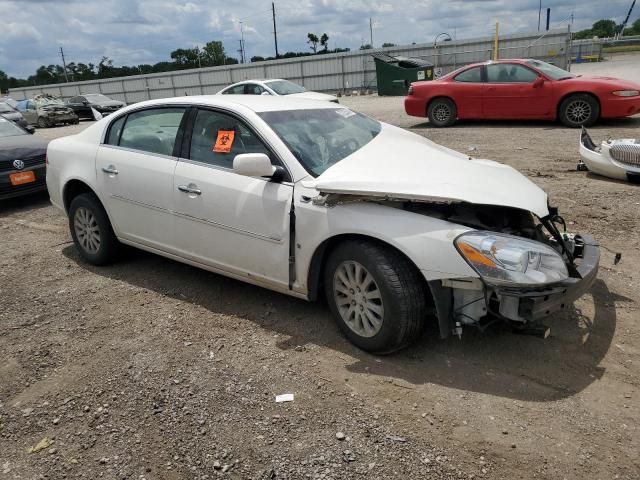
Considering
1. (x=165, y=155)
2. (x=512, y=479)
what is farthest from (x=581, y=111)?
(x=512, y=479)

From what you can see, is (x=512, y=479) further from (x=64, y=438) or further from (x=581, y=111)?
(x=581, y=111)

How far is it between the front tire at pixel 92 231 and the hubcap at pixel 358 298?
8.42 feet

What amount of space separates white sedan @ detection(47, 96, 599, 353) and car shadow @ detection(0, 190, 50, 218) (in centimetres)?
395

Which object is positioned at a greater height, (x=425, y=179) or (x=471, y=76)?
(x=471, y=76)

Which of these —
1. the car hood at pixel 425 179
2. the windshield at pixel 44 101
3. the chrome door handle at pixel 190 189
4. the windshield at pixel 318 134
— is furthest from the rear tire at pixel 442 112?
the windshield at pixel 44 101

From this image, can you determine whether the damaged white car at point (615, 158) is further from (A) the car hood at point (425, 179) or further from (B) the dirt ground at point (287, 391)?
(A) the car hood at point (425, 179)

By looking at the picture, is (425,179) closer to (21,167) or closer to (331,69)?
(21,167)

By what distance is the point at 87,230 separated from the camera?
4.96m

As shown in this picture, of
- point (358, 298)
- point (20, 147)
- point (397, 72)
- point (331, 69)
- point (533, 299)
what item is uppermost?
point (331, 69)

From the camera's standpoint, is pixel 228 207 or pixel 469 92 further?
pixel 469 92

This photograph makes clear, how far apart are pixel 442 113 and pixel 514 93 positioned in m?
1.74

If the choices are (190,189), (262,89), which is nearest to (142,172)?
(190,189)

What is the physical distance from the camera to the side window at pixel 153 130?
4.21m

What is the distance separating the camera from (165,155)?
4.20 m
